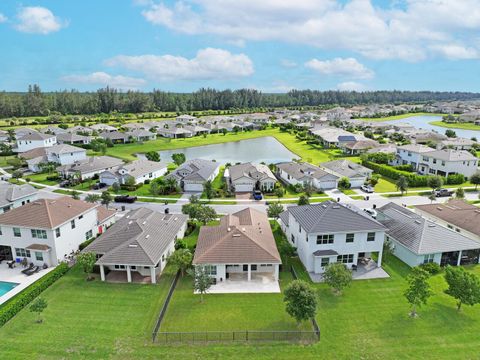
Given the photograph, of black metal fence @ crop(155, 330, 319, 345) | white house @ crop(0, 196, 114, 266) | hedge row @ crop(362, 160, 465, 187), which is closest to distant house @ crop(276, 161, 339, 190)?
hedge row @ crop(362, 160, 465, 187)

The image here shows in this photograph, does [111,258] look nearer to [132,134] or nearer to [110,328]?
[110,328]

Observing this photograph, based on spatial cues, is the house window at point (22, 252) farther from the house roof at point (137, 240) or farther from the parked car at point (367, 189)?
the parked car at point (367, 189)

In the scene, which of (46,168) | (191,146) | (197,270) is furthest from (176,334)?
(191,146)

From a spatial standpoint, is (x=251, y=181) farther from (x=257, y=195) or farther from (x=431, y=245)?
(x=431, y=245)

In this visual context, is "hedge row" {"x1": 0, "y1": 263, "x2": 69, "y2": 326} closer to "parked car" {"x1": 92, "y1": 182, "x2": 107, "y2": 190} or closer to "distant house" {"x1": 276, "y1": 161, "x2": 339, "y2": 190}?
"parked car" {"x1": 92, "y1": 182, "x2": 107, "y2": 190}

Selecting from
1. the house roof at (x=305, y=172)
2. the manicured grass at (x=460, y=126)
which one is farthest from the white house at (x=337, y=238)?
the manicured grass at (x=460, y=126)

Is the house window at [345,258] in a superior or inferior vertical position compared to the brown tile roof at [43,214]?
inferior

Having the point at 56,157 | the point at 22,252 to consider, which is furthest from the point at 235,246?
the point at 56,157

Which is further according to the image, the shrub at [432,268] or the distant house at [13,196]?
the distant house at [13,196]
